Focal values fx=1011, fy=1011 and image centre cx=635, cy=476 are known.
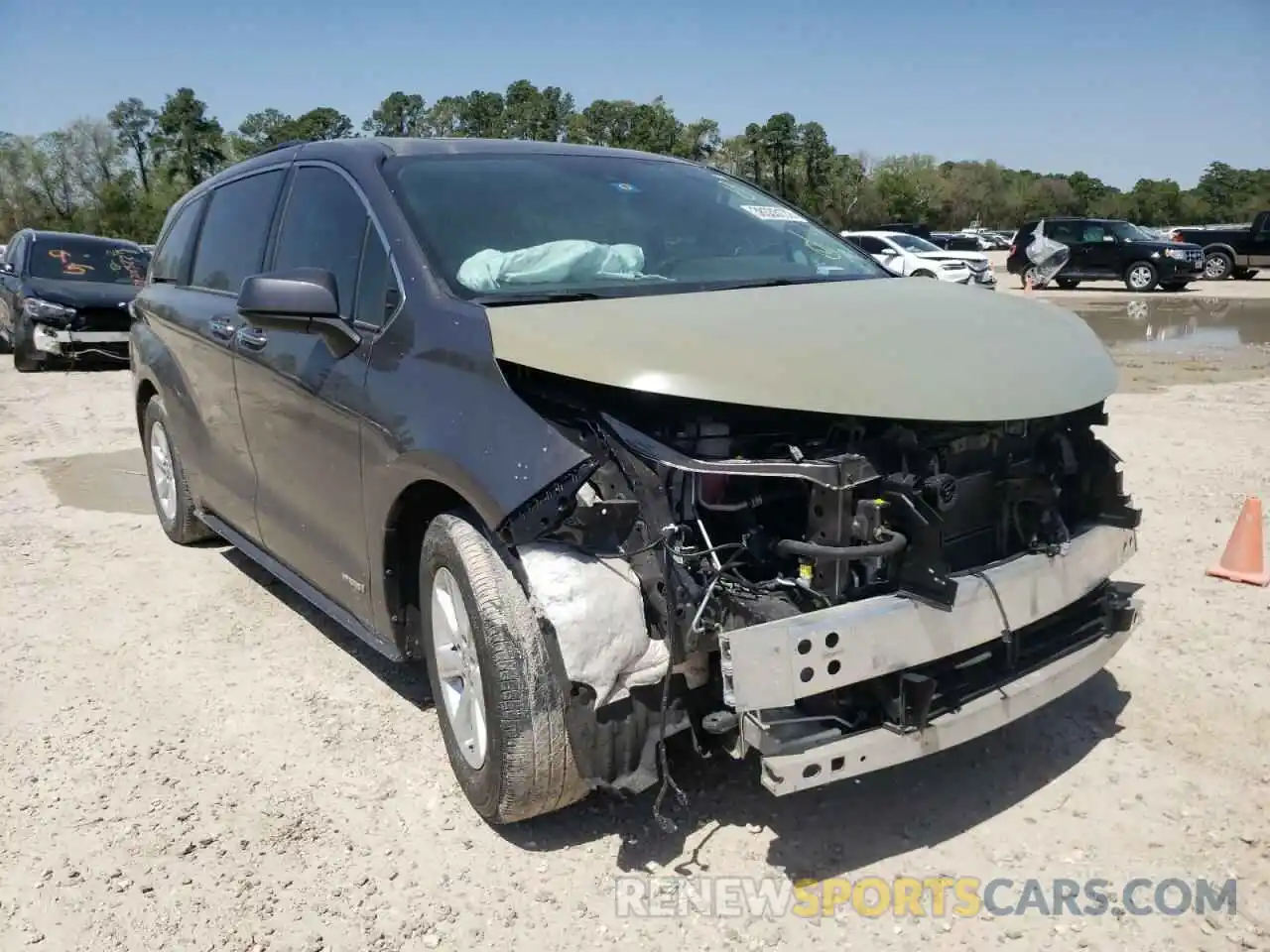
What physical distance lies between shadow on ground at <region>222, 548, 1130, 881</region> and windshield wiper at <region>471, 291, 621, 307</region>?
1.34 metres

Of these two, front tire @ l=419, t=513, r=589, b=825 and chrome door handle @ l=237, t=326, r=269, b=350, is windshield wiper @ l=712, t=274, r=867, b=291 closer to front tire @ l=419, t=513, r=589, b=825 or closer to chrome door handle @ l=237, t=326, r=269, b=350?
front tire @ l=419, t=513, r=589, b=825

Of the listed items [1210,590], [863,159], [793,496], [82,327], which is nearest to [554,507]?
[793,496]

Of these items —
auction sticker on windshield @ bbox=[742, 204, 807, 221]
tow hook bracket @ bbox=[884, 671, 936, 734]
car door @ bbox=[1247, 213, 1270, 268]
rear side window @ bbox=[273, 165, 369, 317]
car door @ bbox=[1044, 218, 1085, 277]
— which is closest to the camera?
tow hook bracket @ bbox=[884, 671, 936, 734]

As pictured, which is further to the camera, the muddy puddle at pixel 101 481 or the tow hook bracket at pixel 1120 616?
the muddy puddle at pixel 101 481

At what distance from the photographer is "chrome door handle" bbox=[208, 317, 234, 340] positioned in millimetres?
4230

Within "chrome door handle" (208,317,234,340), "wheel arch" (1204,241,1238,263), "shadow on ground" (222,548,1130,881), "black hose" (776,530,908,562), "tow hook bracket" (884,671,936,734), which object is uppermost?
"wheel arch" (1204,241,1238,263)

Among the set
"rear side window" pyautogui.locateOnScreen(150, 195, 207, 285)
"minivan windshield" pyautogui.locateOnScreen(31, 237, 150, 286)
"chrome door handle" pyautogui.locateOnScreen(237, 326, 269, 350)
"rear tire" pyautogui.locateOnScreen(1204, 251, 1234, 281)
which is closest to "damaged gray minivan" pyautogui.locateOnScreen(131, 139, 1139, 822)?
"chrome door handle" pyautogui.locateOnScreen(237, 326, 269, 350)

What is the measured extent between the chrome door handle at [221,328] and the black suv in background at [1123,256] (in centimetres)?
2503

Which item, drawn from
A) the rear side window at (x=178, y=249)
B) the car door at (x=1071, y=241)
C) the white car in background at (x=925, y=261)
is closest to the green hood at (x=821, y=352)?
the rear side window at (x=178, y=249)

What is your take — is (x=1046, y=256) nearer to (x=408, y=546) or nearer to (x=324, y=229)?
(x=324, y=229)

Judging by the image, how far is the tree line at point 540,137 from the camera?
2537 inches

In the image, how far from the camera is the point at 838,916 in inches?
103

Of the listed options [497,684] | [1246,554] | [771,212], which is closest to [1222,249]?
[1246,554]

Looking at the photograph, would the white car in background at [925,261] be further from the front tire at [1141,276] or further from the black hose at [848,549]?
the black hose at [848,549]
